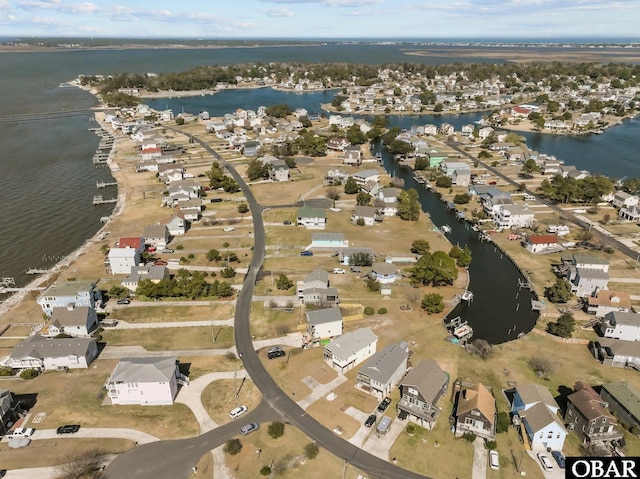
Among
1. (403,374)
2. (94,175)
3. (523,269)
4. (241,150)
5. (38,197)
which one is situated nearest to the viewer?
(403,374)

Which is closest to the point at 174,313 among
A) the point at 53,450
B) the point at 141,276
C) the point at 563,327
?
the point at 141,276

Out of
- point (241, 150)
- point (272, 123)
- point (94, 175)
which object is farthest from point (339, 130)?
point (94, 175)

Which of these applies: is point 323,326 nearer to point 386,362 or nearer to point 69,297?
point 386,362

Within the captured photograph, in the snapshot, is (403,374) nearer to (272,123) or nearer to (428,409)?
(428,409)

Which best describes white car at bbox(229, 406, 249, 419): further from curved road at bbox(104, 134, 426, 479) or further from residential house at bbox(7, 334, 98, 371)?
residential house at bbox(7, 334, 98, 371)

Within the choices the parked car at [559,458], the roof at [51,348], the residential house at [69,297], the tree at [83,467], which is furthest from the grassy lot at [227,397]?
the parked car at [559,458]

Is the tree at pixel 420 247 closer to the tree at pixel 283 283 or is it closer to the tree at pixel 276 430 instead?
the tree at pixel 283 283

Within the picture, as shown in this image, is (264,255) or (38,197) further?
(38,197)
